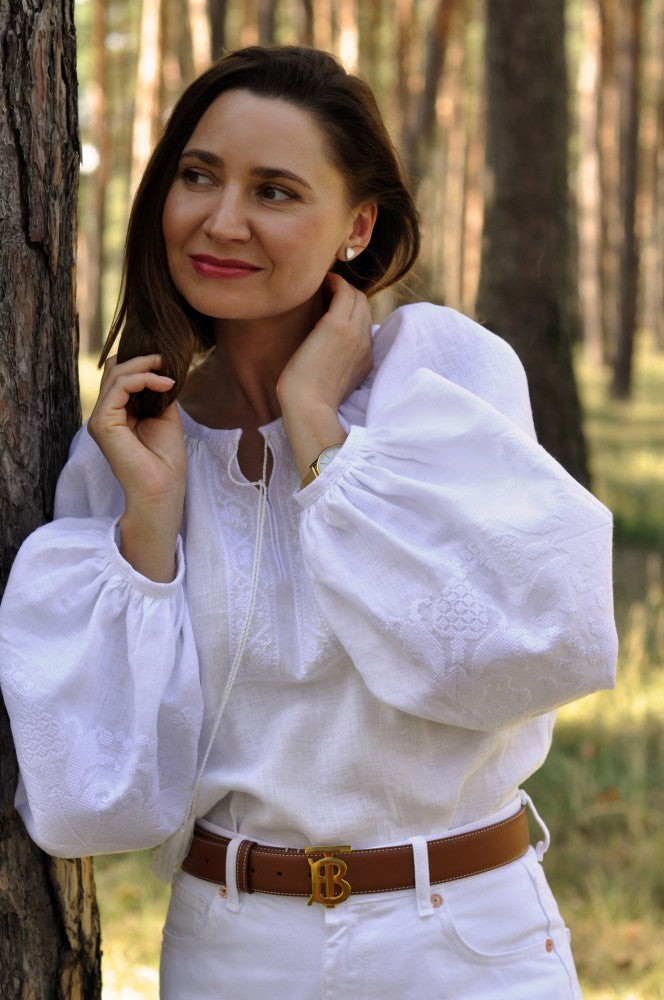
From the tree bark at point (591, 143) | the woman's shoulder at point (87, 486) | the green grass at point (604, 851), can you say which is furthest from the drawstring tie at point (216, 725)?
the tree bark at point (591, 143)

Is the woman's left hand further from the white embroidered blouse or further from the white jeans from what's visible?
the white jeans

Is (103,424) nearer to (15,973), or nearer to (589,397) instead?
(15,973)

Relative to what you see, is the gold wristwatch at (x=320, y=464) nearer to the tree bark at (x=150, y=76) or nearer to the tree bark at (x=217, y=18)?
the tree bark at (x=217, y=18)

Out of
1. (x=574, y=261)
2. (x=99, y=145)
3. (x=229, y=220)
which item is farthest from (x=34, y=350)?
(x=99, y=145)

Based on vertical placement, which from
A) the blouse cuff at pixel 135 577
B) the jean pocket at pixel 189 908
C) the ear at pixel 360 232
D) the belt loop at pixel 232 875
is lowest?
the jean pocket at pixel 189 908

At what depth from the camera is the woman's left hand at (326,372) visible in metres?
2.14

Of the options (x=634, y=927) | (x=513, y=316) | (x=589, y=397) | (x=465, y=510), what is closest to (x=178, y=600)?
(x=465, y=510)

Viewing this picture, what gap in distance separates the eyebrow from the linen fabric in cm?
36

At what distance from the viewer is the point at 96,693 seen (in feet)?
6.51

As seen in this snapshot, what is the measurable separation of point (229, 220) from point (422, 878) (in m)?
1.13

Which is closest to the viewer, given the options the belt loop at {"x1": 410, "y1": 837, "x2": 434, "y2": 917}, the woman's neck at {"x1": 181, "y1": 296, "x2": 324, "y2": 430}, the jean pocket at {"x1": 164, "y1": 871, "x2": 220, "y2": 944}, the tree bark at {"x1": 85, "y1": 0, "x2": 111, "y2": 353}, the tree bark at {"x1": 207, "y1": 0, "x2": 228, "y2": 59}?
the belt loop at {"x1": 410, "y1": 837, "x2": 434, "y2": 917}

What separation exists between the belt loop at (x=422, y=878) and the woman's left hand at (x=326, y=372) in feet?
2.10

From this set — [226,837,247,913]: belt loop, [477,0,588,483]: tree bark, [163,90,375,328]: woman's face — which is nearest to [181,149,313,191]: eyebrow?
[163,90,375,328]: woman's face

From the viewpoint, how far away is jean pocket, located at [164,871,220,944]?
2.10m
